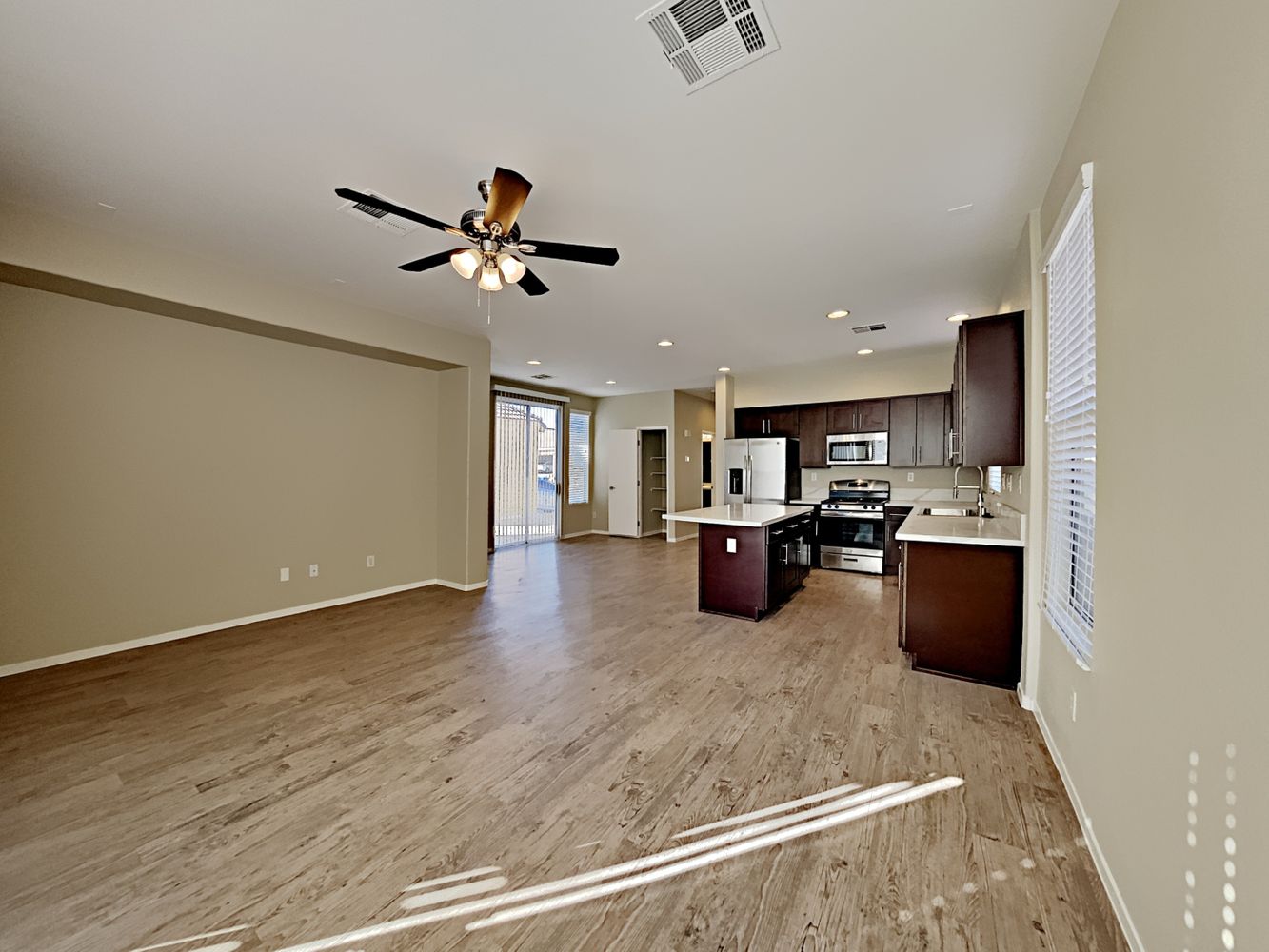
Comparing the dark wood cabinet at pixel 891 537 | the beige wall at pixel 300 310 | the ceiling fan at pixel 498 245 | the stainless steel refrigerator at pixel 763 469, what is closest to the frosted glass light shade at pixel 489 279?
the ceiling fan at pixel 498 245

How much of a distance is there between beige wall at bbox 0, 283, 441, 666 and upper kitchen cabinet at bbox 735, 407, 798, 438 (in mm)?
4687

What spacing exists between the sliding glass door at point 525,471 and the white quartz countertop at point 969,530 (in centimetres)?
637

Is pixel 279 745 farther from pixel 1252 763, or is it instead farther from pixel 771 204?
pixel 771 204

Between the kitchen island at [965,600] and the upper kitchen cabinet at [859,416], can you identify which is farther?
the upper kitchen cabinet at [859,416]

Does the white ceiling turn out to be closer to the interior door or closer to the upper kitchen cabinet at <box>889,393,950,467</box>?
the upper kitchen cabinet at <box>889,393,950,467</box>

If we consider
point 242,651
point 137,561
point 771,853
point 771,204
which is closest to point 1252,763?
point 771,853

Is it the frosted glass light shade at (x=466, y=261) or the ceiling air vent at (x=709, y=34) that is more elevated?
the ceiling air vent at (x=709, y=34)

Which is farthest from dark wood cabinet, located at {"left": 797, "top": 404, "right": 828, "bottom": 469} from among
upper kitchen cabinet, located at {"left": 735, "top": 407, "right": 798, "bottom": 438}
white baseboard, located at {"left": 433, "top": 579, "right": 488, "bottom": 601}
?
white baseboard, located at {"left": 433, "top": 579, "right": 488, "bottom": 601}

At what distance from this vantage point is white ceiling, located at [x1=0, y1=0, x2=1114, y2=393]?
1.65 metres

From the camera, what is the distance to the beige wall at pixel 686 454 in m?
9.03

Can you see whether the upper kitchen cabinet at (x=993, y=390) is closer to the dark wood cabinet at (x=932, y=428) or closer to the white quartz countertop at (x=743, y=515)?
the white quartz countertop at (x=743, y=515)

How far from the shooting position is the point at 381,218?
2.88 metres

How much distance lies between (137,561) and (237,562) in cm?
63

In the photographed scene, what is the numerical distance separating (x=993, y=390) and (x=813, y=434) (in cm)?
390
